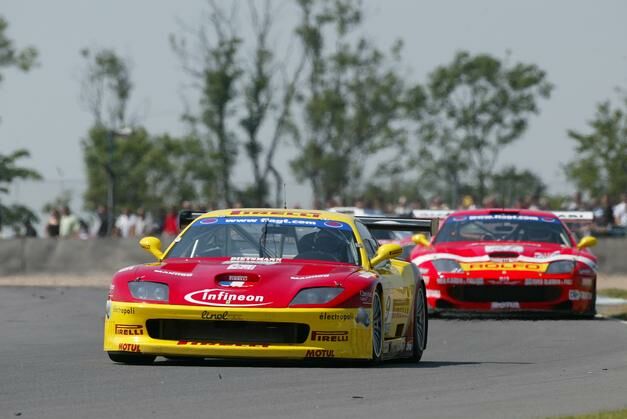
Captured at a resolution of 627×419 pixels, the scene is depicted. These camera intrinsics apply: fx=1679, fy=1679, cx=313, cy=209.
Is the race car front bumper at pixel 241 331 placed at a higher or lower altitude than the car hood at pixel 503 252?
lower

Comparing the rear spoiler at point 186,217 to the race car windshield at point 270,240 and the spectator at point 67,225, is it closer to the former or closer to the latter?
the race car windshield at point 270,240

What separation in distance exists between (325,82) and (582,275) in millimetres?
40354

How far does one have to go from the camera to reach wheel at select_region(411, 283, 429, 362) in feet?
40.4

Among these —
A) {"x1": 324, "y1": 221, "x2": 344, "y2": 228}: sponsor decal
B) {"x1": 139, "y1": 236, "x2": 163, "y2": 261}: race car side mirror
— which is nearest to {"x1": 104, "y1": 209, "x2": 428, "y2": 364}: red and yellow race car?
{"x1": 139, "y1": 236, "x2": 163, "y2": 261}: race car side mirror

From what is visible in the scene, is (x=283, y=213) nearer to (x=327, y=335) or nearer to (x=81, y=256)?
(x=327, y=335)

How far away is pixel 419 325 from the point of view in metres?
12.5

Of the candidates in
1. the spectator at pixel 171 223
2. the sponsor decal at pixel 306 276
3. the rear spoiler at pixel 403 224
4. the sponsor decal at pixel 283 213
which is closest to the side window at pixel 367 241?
the sponsor decal at pixel 283 213

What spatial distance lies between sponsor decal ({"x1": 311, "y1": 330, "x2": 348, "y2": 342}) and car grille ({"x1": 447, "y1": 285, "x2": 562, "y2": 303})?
7.51 meters

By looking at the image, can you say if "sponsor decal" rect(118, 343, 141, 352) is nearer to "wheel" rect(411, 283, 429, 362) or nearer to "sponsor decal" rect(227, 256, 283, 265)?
"sponsor decal" rect(227, 256, 283, 265)

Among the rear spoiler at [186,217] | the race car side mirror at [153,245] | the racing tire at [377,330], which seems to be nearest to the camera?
the racing tire at [377,330]

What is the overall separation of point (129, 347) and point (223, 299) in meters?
0.69

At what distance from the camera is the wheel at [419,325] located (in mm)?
12305

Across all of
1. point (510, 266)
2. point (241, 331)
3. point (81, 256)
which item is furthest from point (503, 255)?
point (81, 256)

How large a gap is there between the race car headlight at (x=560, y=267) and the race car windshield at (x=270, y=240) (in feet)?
20.9
